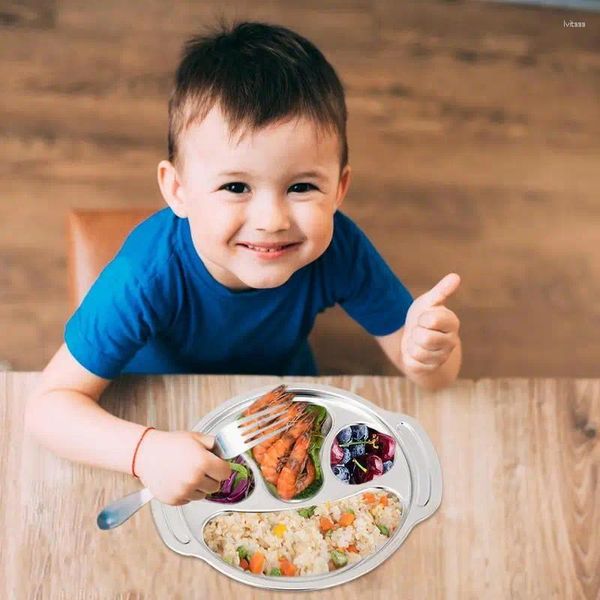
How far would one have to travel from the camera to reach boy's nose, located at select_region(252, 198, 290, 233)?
859mm

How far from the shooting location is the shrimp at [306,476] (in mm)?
994

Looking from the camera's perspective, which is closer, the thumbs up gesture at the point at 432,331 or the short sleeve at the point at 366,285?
the thumbs up gesture at the point at 432,331

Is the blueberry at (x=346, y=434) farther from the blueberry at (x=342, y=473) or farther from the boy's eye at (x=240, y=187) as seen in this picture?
the boy's eye at (x=240, y=187)

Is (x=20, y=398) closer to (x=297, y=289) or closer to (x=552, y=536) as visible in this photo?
(x=297, y=289)

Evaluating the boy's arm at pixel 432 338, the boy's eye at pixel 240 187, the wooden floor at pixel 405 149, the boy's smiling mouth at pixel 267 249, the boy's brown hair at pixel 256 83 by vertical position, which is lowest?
the wooden floor at pixel 405 149

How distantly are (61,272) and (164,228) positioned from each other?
0.89 m

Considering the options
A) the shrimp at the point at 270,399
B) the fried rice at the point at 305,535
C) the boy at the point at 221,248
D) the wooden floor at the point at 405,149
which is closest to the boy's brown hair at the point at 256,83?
the boy at the point at 221,248

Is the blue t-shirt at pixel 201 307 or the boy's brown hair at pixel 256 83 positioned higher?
the boy's brown hair at pixel 256 83

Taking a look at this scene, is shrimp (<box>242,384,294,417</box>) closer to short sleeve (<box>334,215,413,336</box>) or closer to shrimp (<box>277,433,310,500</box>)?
shrimp (<box>277,433,310,500</box>)

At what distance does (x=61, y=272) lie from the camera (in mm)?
1877

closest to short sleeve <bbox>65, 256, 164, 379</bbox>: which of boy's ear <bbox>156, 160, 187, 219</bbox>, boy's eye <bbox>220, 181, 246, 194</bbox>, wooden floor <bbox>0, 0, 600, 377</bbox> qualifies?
boy's ear <bbox>156, 160, 187, 219</bbox>

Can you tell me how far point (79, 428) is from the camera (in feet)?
3.09

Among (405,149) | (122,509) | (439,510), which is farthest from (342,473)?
(405,149)

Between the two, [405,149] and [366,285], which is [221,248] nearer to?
[366,285]
